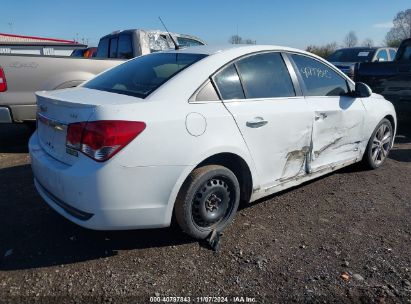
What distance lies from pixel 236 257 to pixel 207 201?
498mm

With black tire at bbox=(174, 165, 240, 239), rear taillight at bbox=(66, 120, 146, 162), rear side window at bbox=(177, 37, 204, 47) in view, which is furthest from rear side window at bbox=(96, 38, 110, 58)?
rear taillight at bbox=(66, 120, 146, 162)

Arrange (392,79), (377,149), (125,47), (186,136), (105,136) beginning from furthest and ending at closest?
(125,47), (392,79), (377,149), (186,136), (105,136)

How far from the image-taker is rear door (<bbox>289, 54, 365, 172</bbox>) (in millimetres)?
4059

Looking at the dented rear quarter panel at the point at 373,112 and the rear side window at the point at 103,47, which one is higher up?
the rear side window at the point at 103,47

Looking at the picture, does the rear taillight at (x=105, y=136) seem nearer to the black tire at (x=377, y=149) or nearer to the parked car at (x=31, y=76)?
the black tire at (x=377, y=149)

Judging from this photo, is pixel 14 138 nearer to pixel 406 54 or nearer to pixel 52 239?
pixel 52 239

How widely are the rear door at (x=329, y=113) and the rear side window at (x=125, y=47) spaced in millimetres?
4952

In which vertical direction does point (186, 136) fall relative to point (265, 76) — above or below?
below

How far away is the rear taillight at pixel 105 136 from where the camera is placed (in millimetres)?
2656

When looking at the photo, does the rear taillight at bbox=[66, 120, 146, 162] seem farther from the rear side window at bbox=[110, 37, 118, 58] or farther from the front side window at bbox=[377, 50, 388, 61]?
the front side window at bbox=[377, 50, 388, 61]

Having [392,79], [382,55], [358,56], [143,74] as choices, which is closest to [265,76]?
[143,74]

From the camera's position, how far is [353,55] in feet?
45.2

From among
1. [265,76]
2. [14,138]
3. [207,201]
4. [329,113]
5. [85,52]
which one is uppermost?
[265,76]

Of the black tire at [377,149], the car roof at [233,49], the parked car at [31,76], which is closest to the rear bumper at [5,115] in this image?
the parked car at [31,76]
